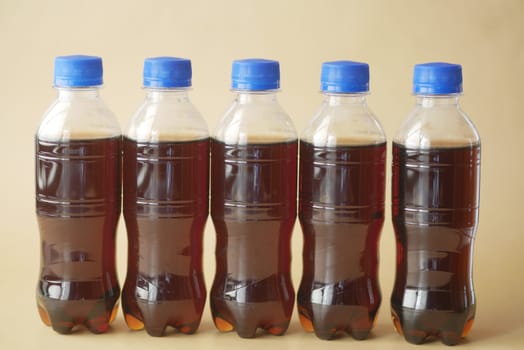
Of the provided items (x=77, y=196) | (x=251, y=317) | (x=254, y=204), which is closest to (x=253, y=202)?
(x=254, y=204)

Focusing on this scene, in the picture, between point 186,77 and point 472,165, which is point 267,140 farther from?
point 472,165

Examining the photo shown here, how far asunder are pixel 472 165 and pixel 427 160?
0.53 ft

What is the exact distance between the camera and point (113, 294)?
14.7 ft

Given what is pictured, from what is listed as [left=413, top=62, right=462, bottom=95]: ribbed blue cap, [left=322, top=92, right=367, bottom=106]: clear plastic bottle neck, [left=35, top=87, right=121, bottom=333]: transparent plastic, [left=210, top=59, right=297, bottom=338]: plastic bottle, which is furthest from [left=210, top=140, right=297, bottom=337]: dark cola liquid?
[left=413, top=62, right=462, bottom=95]: ribbed blue cap

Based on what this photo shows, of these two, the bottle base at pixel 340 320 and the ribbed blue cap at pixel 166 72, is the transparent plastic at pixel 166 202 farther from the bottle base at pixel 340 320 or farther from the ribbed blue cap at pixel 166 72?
the bottle base at pixel 340 320

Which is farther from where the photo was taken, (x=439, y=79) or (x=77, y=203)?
(x=77, y=203)

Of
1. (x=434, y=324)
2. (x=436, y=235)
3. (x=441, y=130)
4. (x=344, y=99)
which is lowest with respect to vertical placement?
(x=434, y=324)

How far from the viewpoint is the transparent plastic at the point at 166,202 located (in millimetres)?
4340

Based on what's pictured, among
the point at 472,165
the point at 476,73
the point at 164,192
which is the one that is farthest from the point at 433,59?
the point at 164,192

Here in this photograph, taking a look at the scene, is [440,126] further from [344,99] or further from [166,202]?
[166,202]

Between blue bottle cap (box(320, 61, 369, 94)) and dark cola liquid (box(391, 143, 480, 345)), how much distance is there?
10.7 inches

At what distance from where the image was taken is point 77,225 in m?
4.36

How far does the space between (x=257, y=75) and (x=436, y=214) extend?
0.78m

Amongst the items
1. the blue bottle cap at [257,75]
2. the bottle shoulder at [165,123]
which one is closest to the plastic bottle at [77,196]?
the bottle shoulder at [165,123]
